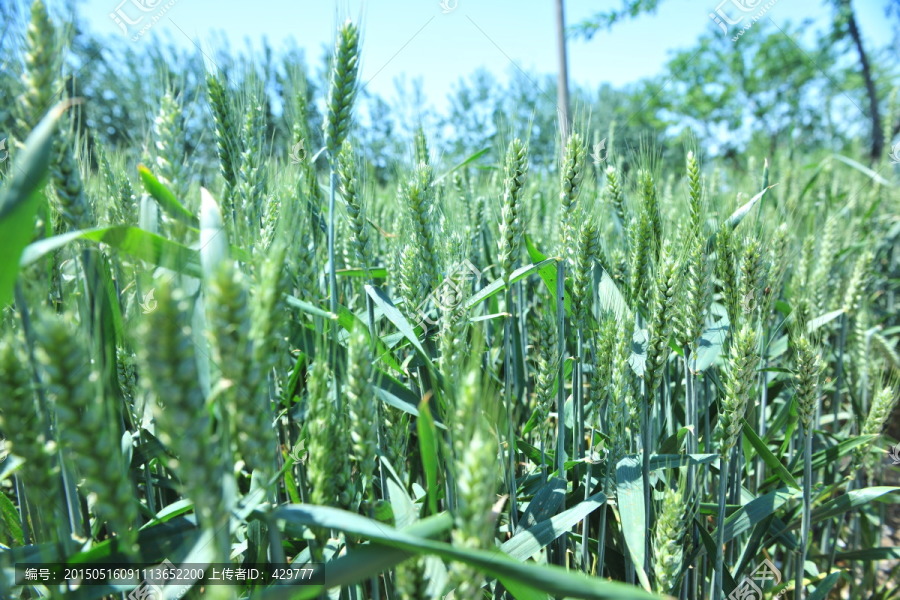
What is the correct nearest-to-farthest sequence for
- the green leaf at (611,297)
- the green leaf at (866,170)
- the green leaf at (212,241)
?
1. the green leaf at (212,241)
2. the green leaf at (611,297)
3. the green leaf at (866,170)

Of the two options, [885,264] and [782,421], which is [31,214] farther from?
[885,264]

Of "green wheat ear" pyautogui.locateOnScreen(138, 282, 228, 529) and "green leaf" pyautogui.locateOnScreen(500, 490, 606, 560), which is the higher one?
"green wheat ear" pyautogui.locateOnScreen(138, 282, 228, 529)

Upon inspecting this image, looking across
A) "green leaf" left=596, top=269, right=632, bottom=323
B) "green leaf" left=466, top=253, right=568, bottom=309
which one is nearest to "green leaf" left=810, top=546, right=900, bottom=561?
"green leaf" left=596, top=269, right=632, bottom=323

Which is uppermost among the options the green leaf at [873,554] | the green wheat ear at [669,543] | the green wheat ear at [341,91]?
the green wheat ear at [341,91]

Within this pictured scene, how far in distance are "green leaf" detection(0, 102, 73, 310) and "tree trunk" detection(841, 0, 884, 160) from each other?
25.4 ft

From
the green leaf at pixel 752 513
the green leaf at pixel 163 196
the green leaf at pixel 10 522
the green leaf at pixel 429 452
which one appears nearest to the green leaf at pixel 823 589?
the green leaf at pixel 752 513

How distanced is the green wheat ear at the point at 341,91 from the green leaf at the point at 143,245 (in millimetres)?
433

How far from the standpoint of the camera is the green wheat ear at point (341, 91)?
1108 mm

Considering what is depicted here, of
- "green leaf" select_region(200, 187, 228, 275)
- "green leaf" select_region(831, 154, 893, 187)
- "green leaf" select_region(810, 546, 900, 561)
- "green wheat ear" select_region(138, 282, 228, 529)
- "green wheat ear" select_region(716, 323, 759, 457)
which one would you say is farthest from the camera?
"green leaf" select_region(831, 154, 893, 187)

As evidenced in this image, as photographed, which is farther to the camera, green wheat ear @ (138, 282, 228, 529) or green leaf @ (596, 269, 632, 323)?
green leaf @ (596, 269, 632, 323)

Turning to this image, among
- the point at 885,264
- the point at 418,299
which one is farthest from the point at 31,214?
the point at 885,264

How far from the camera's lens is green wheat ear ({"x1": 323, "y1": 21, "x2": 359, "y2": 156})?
1.11 meters

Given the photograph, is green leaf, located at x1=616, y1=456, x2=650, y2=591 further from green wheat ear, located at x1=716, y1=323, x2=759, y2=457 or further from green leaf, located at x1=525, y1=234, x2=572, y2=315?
green leaf, located at x1=525, y1=234, x2=572, y2=315

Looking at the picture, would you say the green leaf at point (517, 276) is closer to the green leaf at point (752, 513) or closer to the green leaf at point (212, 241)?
the green leaf at point (212, 241)
